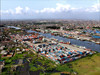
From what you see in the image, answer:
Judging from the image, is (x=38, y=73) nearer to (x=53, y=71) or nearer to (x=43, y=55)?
(x=53, y=71)

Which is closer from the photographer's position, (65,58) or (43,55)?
(65,58)

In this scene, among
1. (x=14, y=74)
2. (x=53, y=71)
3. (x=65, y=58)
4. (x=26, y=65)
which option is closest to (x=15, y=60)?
(x=26, y=65)

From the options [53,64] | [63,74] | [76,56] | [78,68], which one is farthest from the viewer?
[76,56]

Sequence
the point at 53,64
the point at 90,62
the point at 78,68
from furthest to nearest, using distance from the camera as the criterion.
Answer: the point at 90,62 → the point at 53,64 → the point at 78,68

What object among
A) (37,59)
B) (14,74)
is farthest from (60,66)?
(14,74)

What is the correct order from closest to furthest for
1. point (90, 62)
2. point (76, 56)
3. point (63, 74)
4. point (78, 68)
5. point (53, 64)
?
point (63, 74) → point (78, 68) → point (53, 64) → point (90, 62) → point (76, 56)

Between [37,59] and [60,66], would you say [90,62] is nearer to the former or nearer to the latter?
[60,66]

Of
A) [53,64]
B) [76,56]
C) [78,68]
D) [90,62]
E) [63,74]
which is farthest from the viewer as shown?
[76,56]

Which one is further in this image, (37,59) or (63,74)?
(37,59)
